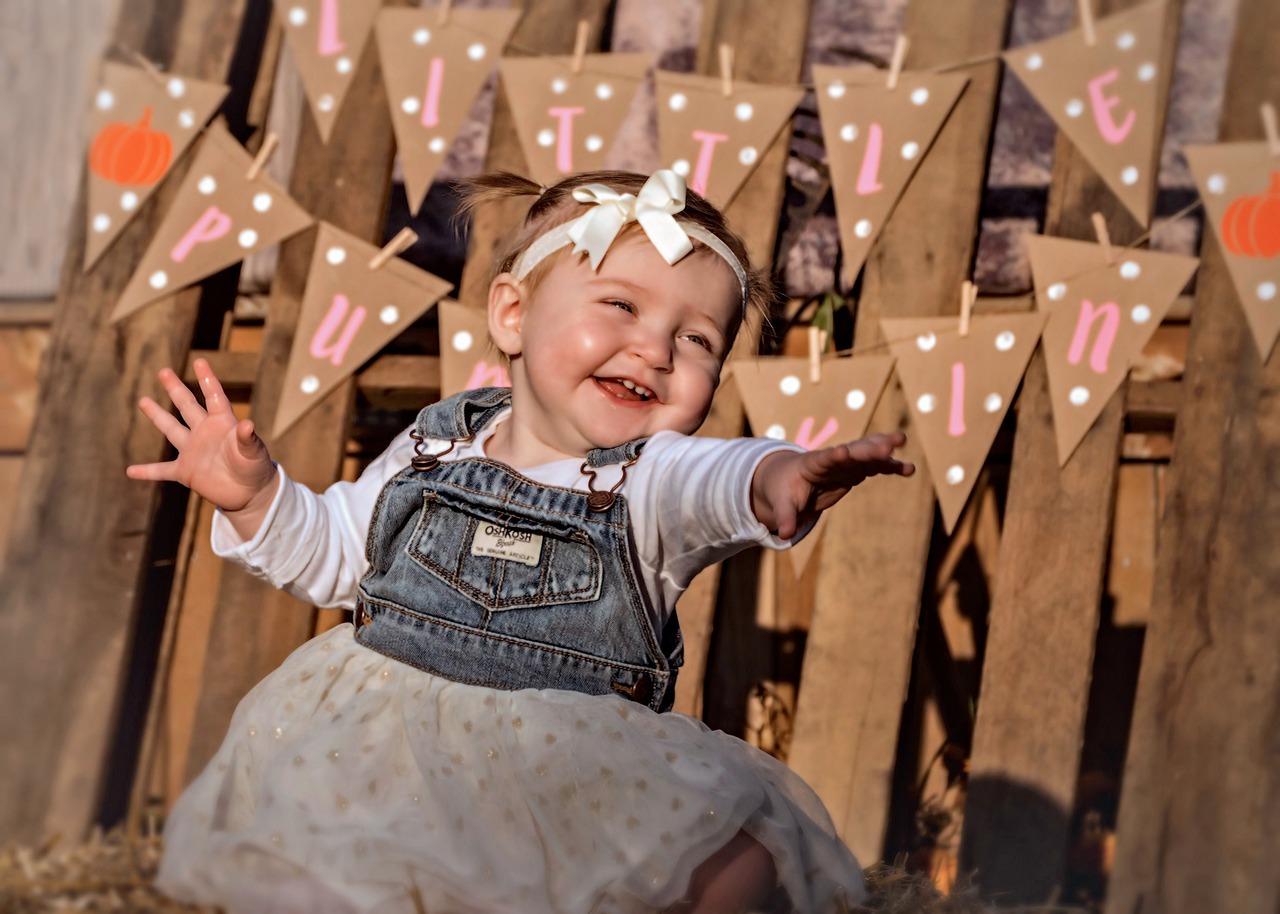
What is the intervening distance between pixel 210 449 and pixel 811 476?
31.9 inches

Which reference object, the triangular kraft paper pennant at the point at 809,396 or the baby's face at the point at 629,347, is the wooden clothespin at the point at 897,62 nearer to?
the triangular kraft paper pennant at the point at 809,396

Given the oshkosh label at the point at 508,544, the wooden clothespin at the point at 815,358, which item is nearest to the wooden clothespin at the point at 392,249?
the wooden clothespin at the point at 815,358

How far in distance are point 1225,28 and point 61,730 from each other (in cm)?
326

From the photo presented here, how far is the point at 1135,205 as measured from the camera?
2955mm

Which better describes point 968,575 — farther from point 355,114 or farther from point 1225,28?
point 355,114

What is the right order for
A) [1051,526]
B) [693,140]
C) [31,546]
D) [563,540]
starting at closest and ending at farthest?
[563,540] < [1051,526] < [693,140] < [31,546]

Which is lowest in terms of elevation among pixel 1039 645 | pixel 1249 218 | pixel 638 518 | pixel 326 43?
pixel 1039 645

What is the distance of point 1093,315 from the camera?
296cm

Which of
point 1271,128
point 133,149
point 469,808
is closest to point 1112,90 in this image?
point 1271,128

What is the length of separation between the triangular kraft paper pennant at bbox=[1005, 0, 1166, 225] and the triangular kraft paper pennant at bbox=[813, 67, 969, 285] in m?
0.19

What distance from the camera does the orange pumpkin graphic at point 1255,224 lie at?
113 inches

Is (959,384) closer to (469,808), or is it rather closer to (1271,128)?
(1271,128)

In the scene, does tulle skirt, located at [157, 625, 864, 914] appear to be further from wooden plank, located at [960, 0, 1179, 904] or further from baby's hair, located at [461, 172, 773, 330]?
wooden plank, located at [960, 0, 1179, 904]

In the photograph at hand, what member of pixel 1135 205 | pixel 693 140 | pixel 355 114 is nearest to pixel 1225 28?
pixel 1135 205
